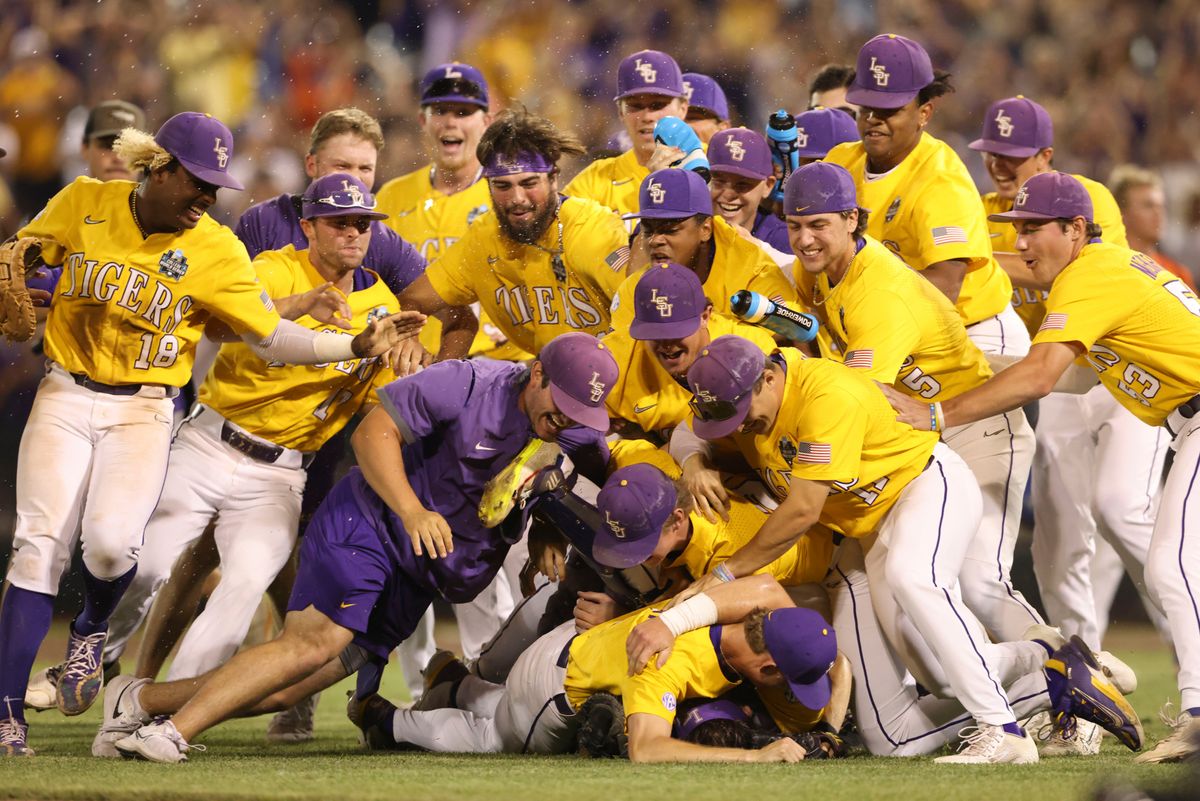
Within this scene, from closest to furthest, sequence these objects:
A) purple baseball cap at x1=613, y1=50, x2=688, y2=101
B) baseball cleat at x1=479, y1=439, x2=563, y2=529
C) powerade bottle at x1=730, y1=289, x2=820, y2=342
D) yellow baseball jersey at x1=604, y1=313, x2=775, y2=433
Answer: baseball cleat at x1=479, y1=439, x2=563, y2=529, powerade bottle at x1=730, y1=289, x2=820, y2=342, yellow baseball jersey at x1=604, y1=313, x2=775, y2=433, purple baseball cap at x1=613, y1=50, x2=688, y2=101

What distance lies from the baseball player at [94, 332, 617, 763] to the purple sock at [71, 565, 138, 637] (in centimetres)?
31

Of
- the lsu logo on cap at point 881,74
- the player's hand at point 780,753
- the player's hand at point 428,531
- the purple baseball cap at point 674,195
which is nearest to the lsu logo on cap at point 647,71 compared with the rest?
the lsu logo on cap at point 881,74

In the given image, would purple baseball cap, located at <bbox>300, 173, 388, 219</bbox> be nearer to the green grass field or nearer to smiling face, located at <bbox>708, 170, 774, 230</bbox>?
smiling face, located at <bbox>708, 170, 774, 230</bbox>

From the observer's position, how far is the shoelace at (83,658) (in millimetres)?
6484

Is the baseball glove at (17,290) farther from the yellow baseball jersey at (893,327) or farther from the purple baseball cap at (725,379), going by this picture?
the yellow baseball jersey at (893,327)

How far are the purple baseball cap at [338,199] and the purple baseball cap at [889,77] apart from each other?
214 centimetres

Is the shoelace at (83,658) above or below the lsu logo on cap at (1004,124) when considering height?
below

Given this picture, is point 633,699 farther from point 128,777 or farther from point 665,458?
point 128,777

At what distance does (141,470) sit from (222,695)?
1.06 metres

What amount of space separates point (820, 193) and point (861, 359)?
661 millimetres

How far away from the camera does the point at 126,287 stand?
Result: 21.1 ft

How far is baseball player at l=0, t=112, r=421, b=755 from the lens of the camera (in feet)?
20.7

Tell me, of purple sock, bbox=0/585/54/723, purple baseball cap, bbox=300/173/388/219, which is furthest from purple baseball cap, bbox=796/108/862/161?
purple sock, bbox=0/585/54/723

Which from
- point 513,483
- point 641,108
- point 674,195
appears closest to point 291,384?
point 513,483
